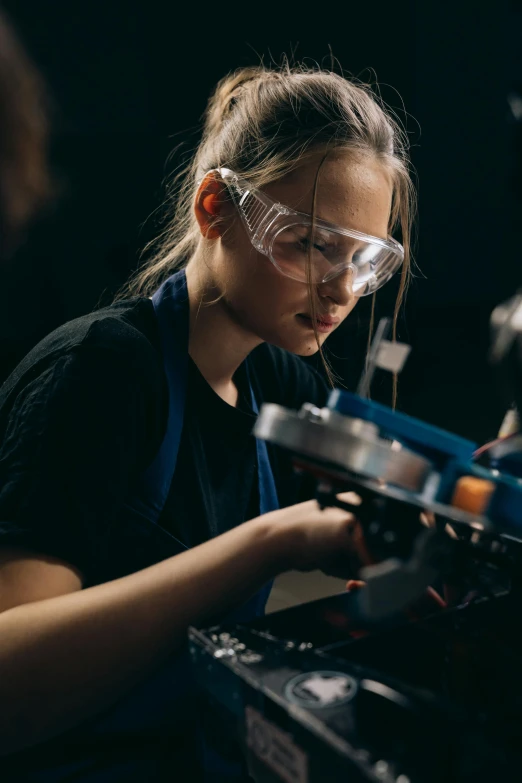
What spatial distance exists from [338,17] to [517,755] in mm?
2309

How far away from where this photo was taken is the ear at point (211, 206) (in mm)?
1088

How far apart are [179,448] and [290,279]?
0.31 meters

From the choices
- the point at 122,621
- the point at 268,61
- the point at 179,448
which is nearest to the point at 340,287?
the point at 179,448

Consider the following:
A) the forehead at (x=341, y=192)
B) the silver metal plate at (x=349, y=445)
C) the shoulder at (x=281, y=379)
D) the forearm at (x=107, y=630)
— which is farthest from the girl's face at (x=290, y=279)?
the silver metal plate at (x=349, y=445)

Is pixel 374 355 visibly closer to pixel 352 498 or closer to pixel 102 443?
pixel 352 498

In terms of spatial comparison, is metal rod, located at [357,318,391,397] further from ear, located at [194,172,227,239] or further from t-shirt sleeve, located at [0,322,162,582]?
ear, located at [194,172,227,239]

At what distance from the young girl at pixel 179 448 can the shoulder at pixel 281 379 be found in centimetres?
3

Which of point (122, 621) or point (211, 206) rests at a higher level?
point (211, 206)

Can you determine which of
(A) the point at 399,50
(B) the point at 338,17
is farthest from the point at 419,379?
(B) the point at 338,17

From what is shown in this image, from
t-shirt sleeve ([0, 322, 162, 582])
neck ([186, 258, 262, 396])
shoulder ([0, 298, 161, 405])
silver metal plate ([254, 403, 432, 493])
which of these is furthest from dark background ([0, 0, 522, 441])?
silver metal plate ([254, 403, 432, 493])

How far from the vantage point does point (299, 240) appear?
1.00 m

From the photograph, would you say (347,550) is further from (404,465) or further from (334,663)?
(404,465)

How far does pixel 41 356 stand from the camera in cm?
97

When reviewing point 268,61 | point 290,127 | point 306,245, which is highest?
point 268,61
